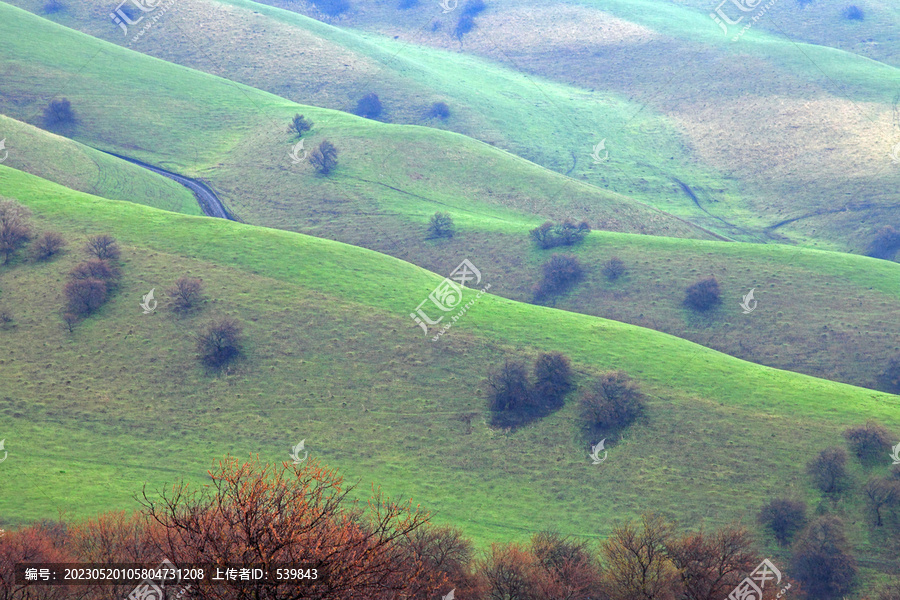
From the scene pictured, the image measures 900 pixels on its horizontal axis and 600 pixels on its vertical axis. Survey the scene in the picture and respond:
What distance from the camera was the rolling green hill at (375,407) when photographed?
144 ft

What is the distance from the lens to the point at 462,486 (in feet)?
151

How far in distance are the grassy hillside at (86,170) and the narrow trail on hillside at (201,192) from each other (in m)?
1.41

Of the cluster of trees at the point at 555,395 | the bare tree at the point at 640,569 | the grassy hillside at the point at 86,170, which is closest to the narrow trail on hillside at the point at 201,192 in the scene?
the grassy hillside at the point at 86,170

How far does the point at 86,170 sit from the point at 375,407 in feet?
235

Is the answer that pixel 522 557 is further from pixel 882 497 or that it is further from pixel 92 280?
pixel 92 280

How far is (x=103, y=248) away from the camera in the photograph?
61281mm

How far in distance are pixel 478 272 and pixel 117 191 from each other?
57129mm

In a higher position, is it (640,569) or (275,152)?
(275,152)
